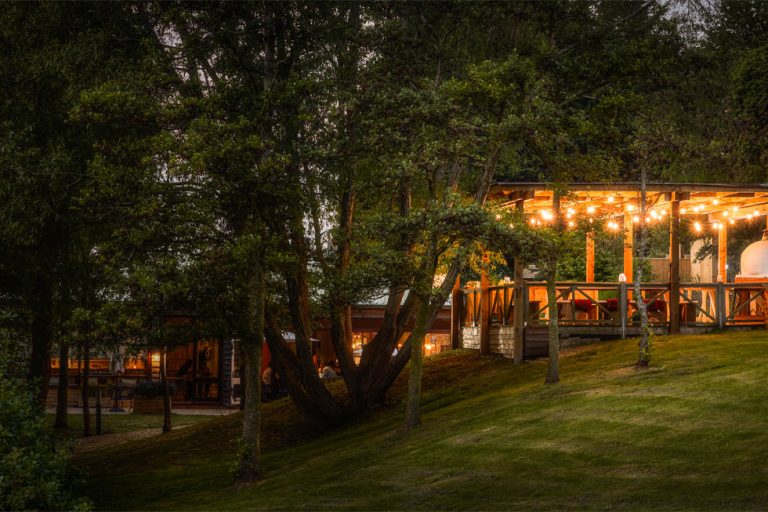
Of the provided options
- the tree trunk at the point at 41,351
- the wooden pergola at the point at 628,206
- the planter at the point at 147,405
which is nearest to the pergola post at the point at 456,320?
the wooden pergola at the point at 628,206

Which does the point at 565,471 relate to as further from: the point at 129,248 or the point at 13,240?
the point at 13,240

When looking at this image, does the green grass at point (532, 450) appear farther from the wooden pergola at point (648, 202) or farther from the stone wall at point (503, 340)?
the wooden pergola at point (648, 202)

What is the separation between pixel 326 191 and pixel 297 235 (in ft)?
3.39

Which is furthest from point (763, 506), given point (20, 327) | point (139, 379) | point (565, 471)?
point (139, 379)

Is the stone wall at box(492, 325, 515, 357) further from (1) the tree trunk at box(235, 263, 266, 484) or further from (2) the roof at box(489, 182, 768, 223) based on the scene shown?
(1) the tree trunk at box(235, 263, 266, 484)

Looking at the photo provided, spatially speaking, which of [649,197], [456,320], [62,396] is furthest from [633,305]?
[62,396]

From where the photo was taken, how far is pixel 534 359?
74.7 ft

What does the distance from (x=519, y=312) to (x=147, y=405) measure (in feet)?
46.6

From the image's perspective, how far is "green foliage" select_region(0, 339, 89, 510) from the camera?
458 inches

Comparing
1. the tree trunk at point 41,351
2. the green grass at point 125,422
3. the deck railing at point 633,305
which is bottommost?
the green grass at point 125,422

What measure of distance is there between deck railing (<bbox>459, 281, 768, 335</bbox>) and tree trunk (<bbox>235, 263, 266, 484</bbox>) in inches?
282

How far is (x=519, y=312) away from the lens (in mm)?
22484

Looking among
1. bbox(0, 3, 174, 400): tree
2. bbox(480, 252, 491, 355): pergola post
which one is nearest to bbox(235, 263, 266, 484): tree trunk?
bbox(0, 3, 174, 400): tree

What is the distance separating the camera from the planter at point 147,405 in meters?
31.6
